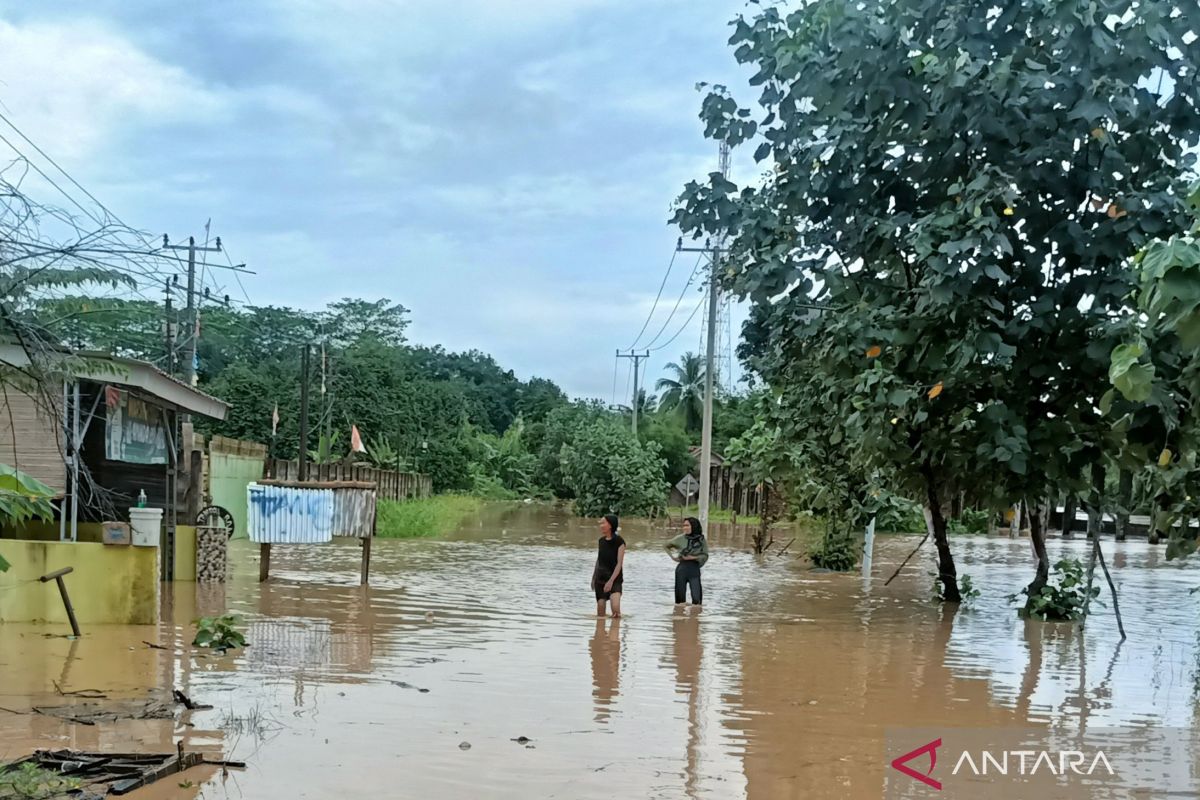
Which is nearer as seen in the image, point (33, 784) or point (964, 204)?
point (33, 784)

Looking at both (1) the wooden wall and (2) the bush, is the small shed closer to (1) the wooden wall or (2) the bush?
(1) the wooden wall

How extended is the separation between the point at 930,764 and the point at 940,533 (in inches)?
348

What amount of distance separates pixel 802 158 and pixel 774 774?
760 cm

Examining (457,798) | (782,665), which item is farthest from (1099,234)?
(457,798)

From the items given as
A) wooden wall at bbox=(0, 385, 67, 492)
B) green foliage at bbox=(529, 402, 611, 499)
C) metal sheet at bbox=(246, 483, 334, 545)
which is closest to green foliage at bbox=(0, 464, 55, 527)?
wooden wall at bbox=(0, 385, 67, 492)

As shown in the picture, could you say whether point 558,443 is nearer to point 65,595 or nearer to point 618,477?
point 618,477

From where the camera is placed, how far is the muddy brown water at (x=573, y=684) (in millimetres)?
6805

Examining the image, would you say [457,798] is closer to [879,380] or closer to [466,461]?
[879,380]

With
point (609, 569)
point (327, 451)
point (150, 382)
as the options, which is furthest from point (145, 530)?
point (327, 451)

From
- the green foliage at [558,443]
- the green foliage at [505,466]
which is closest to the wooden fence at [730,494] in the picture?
the green foliage at [558,443]

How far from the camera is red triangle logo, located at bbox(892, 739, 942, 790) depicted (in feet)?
22.2

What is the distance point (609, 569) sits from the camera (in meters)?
14.6

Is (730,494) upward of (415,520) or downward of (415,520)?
upward

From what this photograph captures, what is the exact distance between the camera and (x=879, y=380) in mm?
12000
